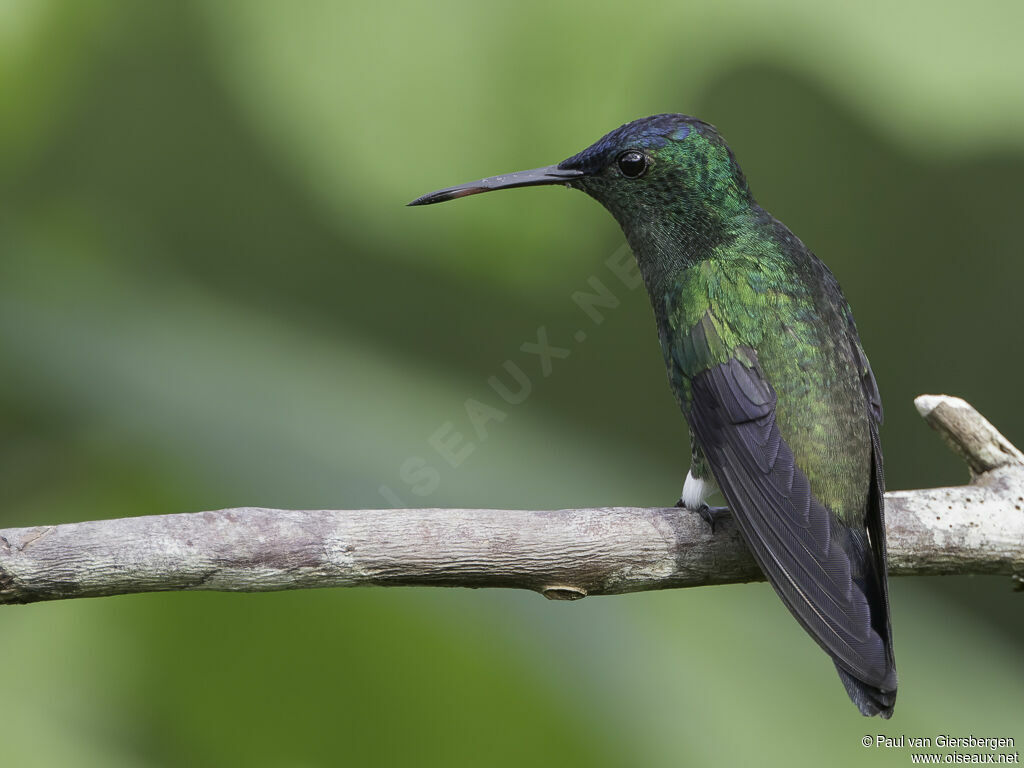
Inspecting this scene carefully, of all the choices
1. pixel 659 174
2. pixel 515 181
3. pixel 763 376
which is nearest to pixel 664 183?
pixel 659 174

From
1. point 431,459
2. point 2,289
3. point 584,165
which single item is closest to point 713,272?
point 584,165

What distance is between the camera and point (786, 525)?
1.57 m

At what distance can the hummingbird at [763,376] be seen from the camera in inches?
60.6

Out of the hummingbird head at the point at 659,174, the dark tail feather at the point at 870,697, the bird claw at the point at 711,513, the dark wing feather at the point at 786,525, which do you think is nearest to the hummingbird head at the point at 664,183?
the hummingbird head at the point at 659,174

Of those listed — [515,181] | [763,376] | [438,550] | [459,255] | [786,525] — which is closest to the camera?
[438,550]

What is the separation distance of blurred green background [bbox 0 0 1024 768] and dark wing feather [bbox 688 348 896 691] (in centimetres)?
139

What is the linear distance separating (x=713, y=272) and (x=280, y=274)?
213 centimetres

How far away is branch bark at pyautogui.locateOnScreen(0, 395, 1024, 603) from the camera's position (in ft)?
4.56

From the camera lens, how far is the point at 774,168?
3291mm

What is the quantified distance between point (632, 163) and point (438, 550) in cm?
→ 78

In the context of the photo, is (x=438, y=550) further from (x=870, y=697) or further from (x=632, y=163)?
(x=632, y=163)

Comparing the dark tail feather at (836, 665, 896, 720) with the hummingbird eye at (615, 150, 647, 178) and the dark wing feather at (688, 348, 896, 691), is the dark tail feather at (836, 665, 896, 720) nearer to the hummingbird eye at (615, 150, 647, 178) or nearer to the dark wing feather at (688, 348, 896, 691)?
the dark wing feather at (688, 348, 896, 691)

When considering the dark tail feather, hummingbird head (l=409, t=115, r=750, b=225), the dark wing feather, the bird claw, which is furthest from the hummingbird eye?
the dark tail feather

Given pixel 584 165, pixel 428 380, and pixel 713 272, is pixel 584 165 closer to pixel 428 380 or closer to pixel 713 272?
pixel 713 272
